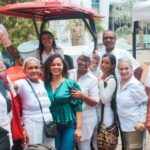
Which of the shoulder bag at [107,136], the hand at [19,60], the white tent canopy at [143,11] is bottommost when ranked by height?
the shoulder bag at [107,136]

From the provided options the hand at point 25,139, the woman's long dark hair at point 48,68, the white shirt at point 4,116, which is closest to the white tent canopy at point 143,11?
the woman's long dark hair at point 48,68

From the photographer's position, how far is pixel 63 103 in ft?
18.1

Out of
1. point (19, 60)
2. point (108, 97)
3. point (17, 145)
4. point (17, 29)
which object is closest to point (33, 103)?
point (17, 145)

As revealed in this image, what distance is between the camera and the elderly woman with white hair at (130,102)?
5.84m

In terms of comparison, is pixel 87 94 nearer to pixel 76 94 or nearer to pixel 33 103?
pixel 76 94

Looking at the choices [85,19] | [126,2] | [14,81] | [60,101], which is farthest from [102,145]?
[126,2]

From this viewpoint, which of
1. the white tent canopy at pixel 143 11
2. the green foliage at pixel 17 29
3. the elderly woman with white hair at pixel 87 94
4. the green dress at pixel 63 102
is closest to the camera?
the green dress at pixel 63 102

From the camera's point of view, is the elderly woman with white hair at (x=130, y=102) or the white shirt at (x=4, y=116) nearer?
the white shirt at (x=4, y=116)

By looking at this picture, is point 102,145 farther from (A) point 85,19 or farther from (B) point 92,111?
(A) point 85,19

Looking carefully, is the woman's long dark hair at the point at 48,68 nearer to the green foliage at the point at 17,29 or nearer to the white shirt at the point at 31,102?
the white shirt at the point at 31,102

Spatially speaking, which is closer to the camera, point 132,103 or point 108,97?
point 132,103

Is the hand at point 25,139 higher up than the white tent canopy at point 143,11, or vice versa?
the white tent canopy at point 143,11

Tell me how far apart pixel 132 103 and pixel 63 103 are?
0.89 meters

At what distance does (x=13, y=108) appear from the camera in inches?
198
